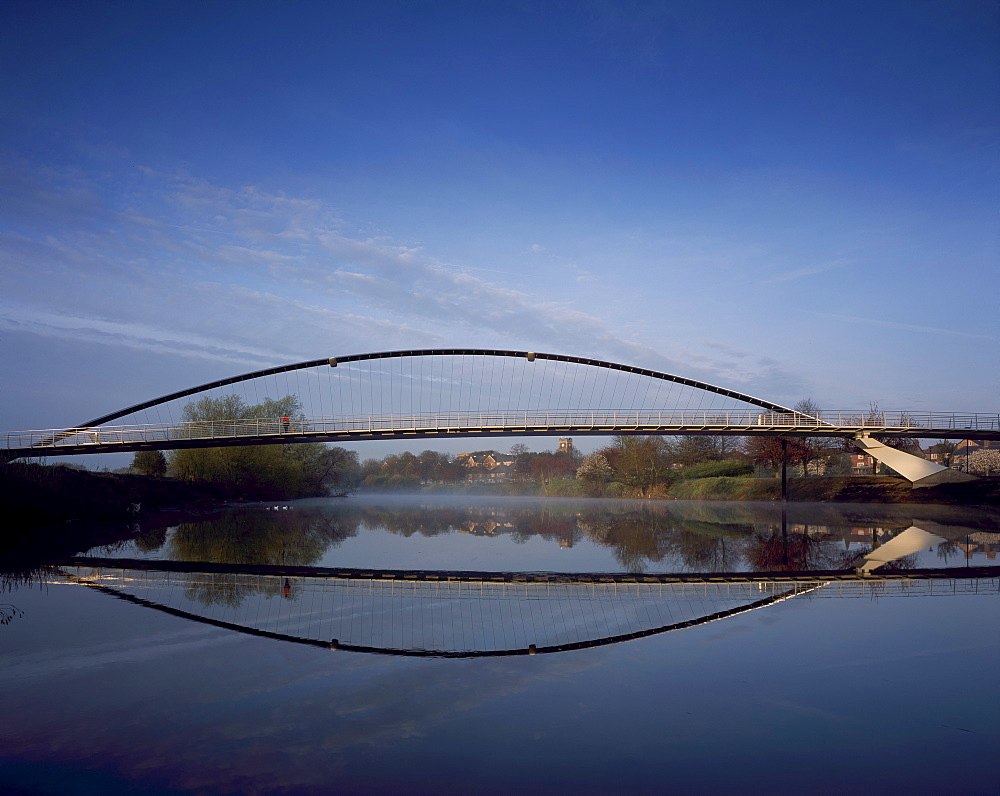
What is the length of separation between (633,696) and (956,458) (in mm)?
93614

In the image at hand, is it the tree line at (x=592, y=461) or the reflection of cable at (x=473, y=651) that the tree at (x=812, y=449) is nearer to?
the tree line at (x=592, y=461)

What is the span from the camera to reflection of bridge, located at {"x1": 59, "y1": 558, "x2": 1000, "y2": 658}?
10008mm

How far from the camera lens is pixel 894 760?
5430 millimetres

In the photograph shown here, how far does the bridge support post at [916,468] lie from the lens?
42688 millimetres

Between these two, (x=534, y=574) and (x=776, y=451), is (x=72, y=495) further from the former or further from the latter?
(x=776, y=451)

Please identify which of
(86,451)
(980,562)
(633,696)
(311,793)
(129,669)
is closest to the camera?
(311,793)

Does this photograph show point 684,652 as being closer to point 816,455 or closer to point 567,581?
point 567,581

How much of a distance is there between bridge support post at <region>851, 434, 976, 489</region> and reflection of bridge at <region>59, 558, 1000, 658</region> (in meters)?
30.3

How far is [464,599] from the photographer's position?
13.5m

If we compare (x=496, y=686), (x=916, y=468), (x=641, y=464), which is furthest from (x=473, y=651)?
(x=641, y=464)

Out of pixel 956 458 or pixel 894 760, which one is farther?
pixel 956 458

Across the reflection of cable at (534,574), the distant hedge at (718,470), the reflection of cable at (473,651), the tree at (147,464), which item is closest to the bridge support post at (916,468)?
the distant hedge at (718,470)

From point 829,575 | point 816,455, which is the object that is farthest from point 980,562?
point 816,455

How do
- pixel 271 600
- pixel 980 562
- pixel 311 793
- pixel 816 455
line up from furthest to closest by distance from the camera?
1. pixel 816 455
2. pixel 980 562
3. pixel 271 600
4. pixel 311 793
